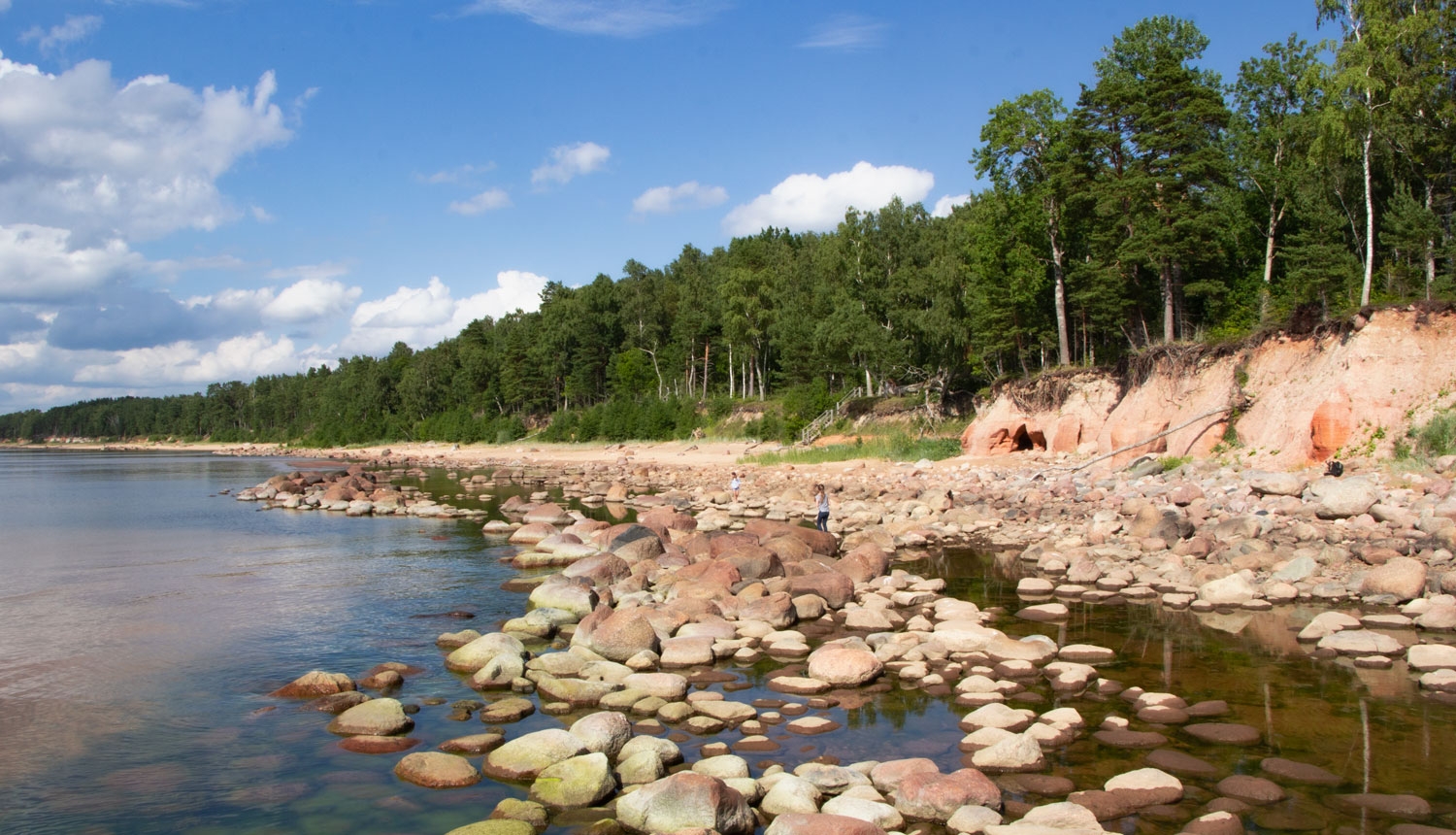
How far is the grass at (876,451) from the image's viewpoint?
43125 millimetres

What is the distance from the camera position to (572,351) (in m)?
90.9

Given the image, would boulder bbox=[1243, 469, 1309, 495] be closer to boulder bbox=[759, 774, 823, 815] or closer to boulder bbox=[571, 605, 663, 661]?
boulder bbox=[571, 605, 663, 661]

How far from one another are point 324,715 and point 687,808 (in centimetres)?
605

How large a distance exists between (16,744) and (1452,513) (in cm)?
2484

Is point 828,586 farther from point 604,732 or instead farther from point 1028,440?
point 1028,440

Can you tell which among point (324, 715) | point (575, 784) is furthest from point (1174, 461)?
point (324, 715)

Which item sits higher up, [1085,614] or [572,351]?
[572,351]

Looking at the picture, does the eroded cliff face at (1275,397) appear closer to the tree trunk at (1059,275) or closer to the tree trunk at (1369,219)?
the tree trunk at (1059,275)

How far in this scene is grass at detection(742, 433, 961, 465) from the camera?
43.1 metres

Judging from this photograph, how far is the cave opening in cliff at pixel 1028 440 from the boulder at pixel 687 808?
3522 centimetres

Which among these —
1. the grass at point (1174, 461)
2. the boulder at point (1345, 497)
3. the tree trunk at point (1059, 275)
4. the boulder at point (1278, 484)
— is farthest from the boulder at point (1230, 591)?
the tree trunk at point (1059, 275)

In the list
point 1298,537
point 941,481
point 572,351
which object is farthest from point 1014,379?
point 572,351

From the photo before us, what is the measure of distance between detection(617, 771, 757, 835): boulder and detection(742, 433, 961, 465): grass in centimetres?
3515

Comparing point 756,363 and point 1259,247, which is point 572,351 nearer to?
point 756,363
